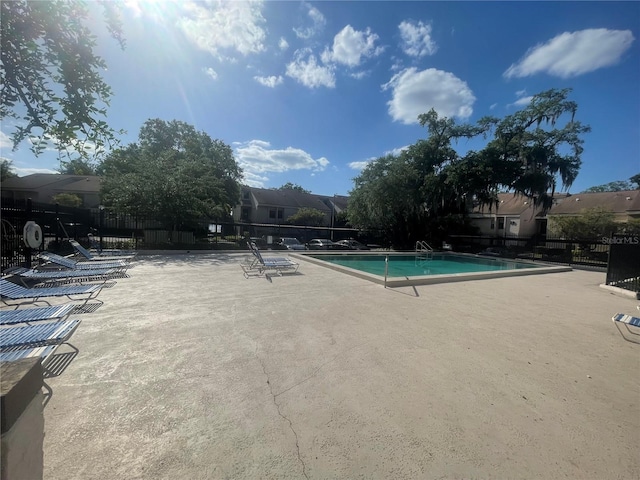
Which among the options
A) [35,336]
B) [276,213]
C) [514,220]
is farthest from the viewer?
[276,213]

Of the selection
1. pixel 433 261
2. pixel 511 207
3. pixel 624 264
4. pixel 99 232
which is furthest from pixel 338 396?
pixel 511 207

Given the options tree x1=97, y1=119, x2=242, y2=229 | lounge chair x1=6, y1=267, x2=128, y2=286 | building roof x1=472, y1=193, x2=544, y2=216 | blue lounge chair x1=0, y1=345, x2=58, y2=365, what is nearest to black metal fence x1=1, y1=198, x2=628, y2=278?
tree x1=97, y1=119, x2=242, y2=229

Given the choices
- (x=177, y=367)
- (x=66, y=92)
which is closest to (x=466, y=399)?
(x=177, y=367)

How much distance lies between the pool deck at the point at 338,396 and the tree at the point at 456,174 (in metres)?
17.0

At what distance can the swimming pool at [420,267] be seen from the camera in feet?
28.2

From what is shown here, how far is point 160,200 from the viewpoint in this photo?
14.4 m

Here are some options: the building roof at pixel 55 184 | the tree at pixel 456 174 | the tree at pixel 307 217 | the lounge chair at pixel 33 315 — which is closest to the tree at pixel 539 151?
the tree at pixel 456 174

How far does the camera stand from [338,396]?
2736mm

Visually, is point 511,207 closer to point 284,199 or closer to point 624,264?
point 624,264

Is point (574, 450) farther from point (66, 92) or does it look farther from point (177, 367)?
point (66, 92)

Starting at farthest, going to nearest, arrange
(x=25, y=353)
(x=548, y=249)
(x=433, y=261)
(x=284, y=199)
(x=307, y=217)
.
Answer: (x=284, y=199)
(x=307, y=217)
(x=548, y=249)
(x=433, y=261)
(x=25, y=353)

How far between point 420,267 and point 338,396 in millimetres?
12273

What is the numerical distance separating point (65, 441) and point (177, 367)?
1.12m

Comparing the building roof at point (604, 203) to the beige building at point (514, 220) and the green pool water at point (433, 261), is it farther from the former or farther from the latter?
the green pool water at point (433, 261)
